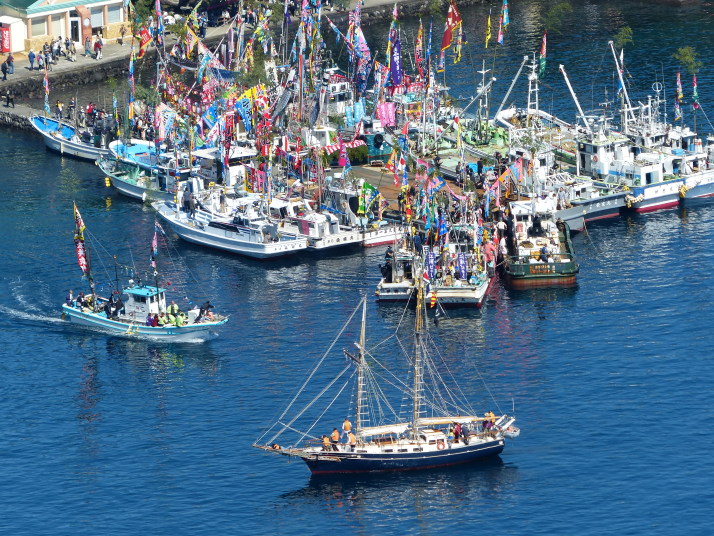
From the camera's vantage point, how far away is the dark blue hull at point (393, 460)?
Answer: 385 ft

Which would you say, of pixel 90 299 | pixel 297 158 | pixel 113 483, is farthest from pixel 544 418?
pixel 297 158

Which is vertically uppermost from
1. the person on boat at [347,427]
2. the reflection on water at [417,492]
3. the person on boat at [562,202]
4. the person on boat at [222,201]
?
the person on boat at [222,201]

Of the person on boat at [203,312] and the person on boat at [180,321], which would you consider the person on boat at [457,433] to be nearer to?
the person on boat at [203,312]

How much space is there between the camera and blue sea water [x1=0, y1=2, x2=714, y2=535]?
11444cm

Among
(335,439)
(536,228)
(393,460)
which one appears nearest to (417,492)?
(393,460)

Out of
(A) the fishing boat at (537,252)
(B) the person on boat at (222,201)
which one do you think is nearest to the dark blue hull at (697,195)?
(A) the fishing boat at (537,252)

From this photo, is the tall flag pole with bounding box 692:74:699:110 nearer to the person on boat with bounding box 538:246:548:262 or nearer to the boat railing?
the person on boat with bounding box 538:246:548:262

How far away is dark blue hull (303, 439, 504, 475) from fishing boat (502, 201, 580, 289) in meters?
35.9

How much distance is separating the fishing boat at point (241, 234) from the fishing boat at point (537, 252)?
21.0 metres

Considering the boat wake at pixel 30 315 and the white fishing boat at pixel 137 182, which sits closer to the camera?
the boat wake at pixel 30 315

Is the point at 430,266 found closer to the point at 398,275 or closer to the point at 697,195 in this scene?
the point at 398,275

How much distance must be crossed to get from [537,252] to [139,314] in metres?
38.0

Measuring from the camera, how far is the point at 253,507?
115 metres

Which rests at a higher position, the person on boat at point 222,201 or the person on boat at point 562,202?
the person on boat at point 222,201
